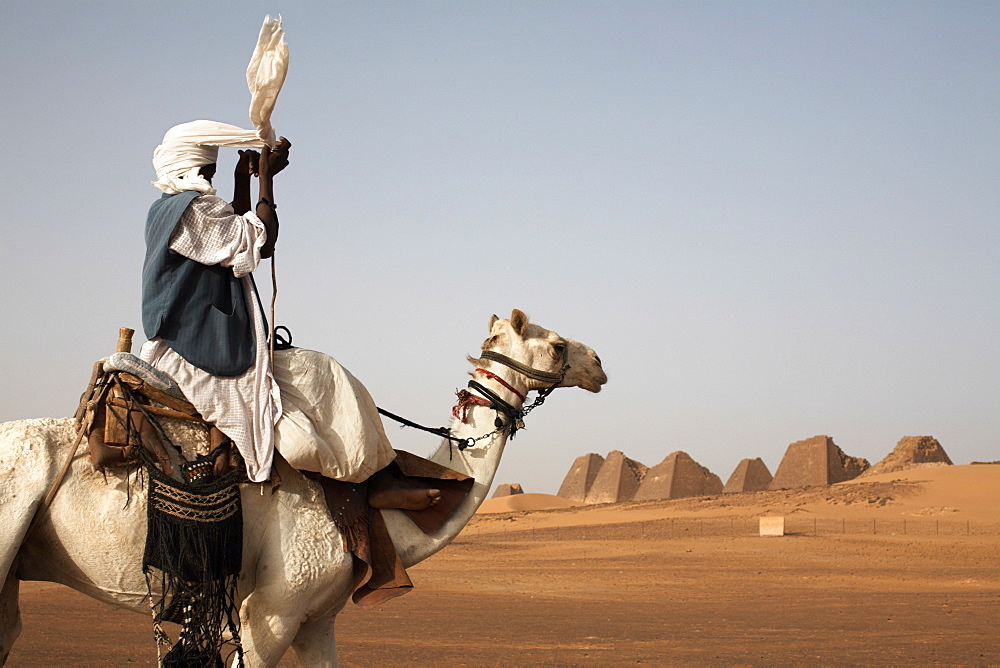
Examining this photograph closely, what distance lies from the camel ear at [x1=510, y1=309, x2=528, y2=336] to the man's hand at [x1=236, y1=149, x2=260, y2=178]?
1.74 metres

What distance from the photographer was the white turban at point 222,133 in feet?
17.2

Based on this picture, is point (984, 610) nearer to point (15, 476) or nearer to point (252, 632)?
point (252, 632)

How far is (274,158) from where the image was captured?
219 inches

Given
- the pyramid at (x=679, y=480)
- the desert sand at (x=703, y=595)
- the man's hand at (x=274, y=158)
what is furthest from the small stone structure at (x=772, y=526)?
the pyramid at (x=679, y=480)

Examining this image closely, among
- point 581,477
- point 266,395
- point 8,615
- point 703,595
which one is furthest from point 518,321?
point 581,477

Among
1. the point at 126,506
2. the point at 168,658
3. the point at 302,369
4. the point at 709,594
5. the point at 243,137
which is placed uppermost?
the point at 243,137

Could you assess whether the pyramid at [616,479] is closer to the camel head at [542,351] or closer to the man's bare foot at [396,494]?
the camel head at [542,351]

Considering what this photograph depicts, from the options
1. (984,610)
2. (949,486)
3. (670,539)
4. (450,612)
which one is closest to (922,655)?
(984,610)

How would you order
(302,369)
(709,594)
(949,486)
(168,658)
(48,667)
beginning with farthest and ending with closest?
(949,486) < (709,594) < (48,667) < (302,369) < (168,658)

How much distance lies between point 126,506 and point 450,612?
14762 mm

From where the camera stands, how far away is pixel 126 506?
15.5 feet

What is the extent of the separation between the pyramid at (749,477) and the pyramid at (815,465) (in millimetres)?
778

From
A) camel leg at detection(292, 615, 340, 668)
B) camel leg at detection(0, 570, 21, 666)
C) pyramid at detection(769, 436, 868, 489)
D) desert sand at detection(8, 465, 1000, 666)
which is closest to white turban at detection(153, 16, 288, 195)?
camel leg at detection(0, 570, 21, 666)

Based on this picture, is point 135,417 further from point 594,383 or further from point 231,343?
point 594,383
